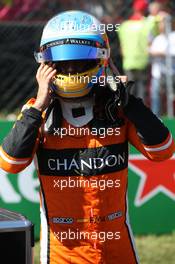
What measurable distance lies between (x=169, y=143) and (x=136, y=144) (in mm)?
151

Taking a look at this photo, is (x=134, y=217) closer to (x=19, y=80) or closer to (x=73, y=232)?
(x=73, y=232)

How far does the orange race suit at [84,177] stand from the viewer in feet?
10.5

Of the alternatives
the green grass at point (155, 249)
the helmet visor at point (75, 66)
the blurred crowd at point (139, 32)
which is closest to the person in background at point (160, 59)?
the blurred crowd at point (139, 32)

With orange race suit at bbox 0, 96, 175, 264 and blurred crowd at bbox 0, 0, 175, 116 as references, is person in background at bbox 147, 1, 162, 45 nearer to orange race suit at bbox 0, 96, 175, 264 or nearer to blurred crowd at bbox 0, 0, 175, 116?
blurred crowd at bbox 0, 0, 175, 116

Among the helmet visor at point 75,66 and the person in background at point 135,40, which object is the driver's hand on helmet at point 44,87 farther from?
the person in background at point 135,40

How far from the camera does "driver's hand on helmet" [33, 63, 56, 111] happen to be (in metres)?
3.24

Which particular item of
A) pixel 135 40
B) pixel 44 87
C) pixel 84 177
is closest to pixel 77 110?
pixel 44 87

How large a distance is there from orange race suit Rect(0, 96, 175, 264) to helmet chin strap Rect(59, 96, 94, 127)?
0.04 m

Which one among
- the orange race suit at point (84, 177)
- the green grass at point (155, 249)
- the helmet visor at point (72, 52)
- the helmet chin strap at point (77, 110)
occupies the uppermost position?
the helmet visor at point (72, 52)

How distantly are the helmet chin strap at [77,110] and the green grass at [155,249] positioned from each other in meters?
2.46

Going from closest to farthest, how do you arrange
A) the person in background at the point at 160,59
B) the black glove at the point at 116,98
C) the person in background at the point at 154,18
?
the black glove at the point at 116,98 < the person in background at the point at 154,18 < the person in background at the point at 160,59

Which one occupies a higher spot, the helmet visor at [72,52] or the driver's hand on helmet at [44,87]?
the helmet visor at [72,52]

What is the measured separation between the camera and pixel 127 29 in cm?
912

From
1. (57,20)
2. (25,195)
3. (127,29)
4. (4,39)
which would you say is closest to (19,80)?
(4,39)
